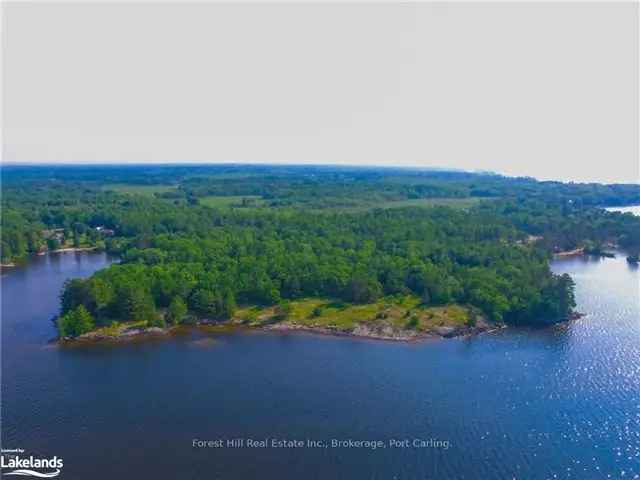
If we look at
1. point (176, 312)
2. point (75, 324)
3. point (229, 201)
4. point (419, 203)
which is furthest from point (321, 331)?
point (419, 203)

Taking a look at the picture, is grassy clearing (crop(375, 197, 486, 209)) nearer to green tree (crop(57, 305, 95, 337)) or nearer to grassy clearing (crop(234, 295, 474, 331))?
grassy clearing (crop(234, 295, 474, 331))

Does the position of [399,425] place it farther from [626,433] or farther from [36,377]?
[36,377]

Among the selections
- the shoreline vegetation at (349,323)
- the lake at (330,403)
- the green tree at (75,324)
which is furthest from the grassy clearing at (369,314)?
the green tree at (75,324)

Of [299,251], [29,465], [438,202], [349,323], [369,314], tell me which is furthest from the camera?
[438,202]

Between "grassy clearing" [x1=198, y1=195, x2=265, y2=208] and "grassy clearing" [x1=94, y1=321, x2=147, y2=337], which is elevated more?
"grassy clearing" [x1=198, y1=195, x2=265, y2=208]

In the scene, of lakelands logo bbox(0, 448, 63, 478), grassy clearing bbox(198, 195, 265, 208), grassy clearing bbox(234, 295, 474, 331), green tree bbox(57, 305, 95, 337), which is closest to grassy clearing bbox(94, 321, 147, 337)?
green tree bbox(57, 305, 95, 337)

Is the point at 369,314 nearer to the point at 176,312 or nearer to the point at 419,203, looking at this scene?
the point at 176,312

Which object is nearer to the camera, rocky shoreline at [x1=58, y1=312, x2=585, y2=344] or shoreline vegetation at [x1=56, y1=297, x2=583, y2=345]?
rocky shoreline at [x1=58, y1=312, x2=585, y2=344]

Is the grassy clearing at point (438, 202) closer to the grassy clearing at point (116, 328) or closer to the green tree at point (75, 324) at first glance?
the grassy clearing at point (116, 328)
